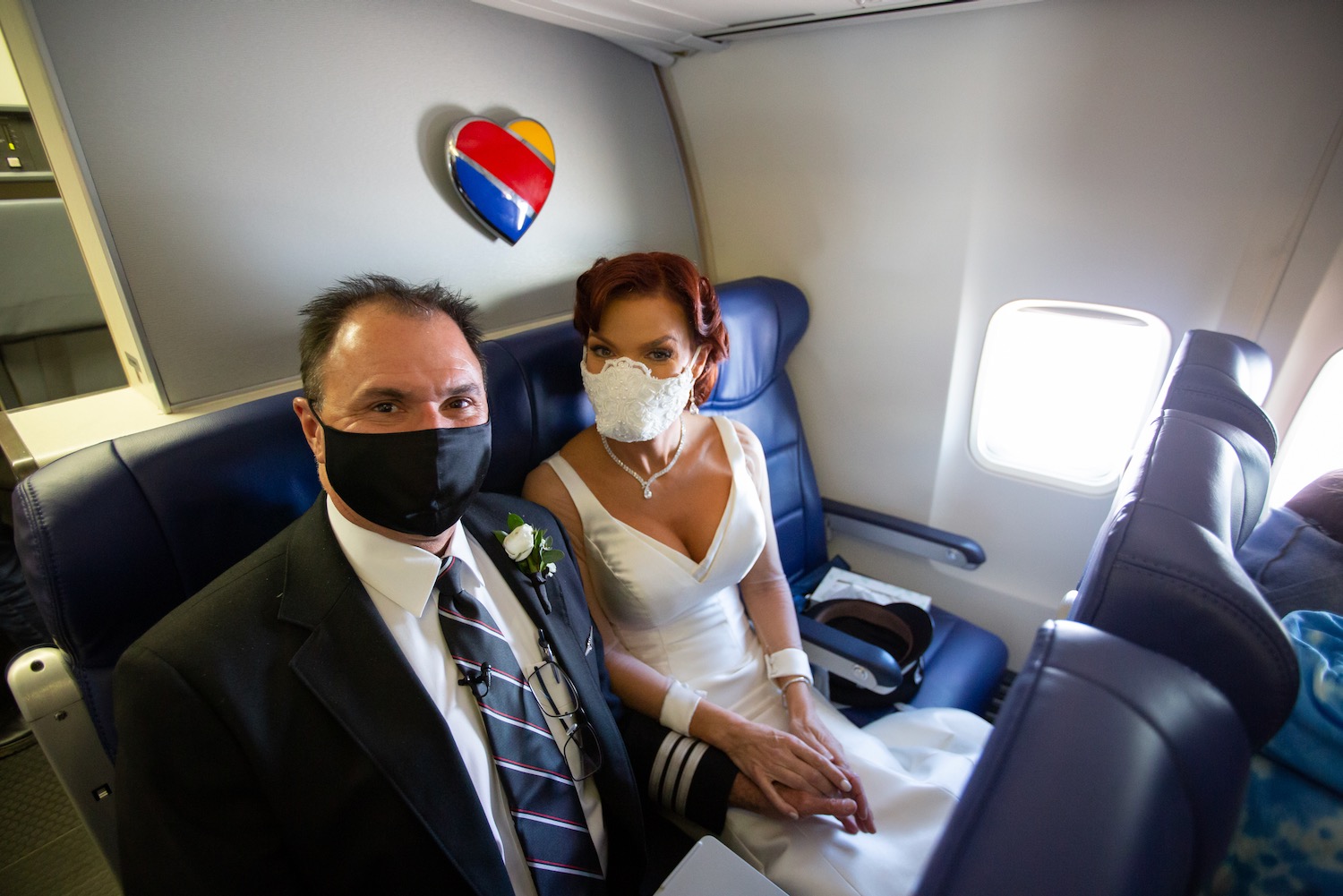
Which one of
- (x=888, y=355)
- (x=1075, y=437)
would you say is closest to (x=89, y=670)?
(x=888, y=355)

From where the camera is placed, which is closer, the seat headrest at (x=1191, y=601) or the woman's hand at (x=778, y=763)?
the seat headrest at (x=1191, y=601)

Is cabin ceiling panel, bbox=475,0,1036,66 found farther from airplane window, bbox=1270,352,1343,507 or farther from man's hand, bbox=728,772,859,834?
man's hand, bbox=728,772,859,834

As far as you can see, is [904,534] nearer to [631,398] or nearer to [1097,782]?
[631,398]

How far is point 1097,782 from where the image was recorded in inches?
19.5

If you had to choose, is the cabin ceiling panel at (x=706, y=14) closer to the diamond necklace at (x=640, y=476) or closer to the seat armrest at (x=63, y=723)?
the diamond necklace at (x=640, y=476)

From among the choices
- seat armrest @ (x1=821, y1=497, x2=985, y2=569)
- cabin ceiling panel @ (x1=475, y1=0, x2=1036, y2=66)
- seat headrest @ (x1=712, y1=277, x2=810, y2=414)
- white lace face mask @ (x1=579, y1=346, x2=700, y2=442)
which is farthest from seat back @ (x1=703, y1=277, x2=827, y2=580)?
cabin ceiling panel @ (x1=475, y1=0, x2=1036, y2=66)

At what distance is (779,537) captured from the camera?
253 centimetres

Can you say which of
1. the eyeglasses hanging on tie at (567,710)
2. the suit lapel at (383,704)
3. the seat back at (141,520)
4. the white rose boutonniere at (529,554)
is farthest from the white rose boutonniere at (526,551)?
the seat back at (141,520)

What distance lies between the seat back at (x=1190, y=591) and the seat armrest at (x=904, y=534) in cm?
146

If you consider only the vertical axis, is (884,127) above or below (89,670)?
above

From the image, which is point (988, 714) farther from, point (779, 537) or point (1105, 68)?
point (1105, 68)

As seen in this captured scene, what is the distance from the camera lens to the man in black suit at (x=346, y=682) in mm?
890

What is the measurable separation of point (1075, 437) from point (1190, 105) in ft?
3.76

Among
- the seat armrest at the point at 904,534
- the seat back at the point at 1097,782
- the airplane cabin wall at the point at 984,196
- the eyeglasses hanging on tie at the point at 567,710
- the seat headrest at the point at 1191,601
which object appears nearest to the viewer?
the seat back at the point at 1097,782
